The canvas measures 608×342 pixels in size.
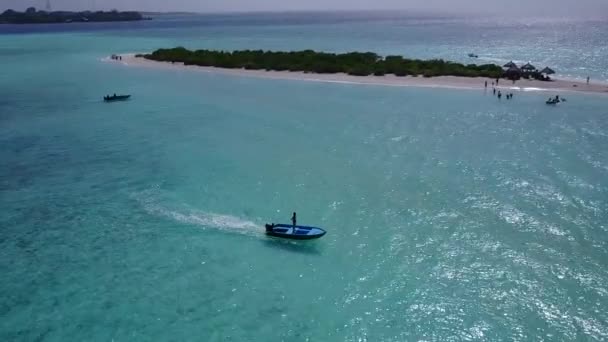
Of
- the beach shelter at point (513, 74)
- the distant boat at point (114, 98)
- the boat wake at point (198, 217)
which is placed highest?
the beach shelter at point (513, 74)

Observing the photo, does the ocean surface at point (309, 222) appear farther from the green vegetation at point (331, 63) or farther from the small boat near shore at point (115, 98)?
the green vegetation at point (331, 63)

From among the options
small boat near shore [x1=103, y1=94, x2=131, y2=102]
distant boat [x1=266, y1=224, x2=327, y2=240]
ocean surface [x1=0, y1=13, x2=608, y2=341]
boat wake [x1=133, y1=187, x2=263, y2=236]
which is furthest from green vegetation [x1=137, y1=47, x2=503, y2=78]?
distant boat [x1=266, y1=224, x2=327, y2=240]

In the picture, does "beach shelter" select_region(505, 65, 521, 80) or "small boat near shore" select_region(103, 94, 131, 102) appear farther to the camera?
"beach shelter" select_region(505, 65, 521, 80)

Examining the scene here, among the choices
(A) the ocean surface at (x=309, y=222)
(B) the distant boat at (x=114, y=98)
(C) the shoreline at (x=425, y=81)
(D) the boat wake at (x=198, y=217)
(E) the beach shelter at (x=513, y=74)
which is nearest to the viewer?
(A) the ocean surface at (x=309, y=222)

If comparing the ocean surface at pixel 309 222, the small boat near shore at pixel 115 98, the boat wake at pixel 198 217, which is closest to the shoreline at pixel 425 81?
the ocean surface at pixel 309 222

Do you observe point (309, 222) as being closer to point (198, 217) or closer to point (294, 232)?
point (294, 232)

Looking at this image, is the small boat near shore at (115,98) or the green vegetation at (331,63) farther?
the green vegetation at (331,63)

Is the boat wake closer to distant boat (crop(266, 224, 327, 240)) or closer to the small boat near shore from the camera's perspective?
distant boat (crop(266, 224, 327, 240))

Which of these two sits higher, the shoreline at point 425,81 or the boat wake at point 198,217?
the shoreline at point 425,81
